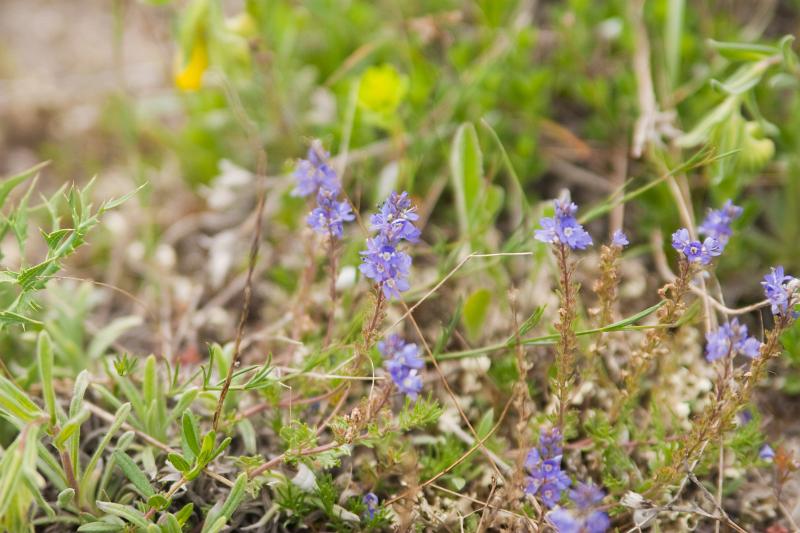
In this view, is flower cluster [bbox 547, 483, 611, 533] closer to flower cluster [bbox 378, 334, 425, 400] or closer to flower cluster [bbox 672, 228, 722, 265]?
flower cluster [bbox 378, 334, 425, 400]

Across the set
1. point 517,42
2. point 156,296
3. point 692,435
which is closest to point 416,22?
point 517,42

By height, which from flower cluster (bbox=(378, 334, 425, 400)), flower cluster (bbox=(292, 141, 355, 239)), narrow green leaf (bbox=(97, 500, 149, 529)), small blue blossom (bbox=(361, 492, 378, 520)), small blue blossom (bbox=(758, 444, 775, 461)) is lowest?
small blue blossom (bbox=(758, 444, 775, 461))

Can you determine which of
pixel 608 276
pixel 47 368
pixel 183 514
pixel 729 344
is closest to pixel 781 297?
pixel 729 344

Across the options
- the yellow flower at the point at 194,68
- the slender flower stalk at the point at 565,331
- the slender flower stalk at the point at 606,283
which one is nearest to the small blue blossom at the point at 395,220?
the slender flower stalk at the point at 565,331

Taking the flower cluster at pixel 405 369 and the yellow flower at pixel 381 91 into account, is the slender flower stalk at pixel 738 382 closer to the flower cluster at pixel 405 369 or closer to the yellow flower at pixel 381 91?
the flower cluster at pixel 405 369

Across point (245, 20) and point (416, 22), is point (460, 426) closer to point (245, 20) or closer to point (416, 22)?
point (416, 22)

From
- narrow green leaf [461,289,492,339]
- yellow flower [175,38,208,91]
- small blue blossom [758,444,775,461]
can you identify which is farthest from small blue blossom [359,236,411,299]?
yellow flower [175,38,208,91]
